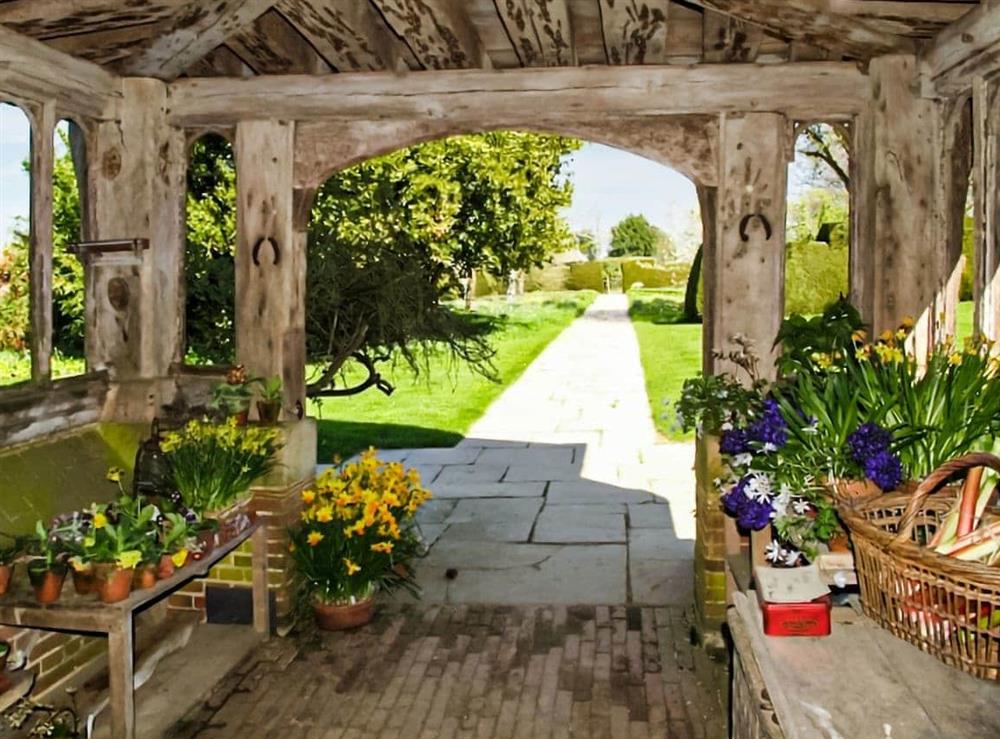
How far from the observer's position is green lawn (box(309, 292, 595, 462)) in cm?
1103

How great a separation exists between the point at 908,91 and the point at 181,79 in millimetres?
3683

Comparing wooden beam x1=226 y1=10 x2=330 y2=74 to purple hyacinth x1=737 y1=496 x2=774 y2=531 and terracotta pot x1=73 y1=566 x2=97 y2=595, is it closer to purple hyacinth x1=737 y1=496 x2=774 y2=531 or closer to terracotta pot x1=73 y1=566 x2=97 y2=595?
terracotta pot x1=73 y1=566 x2=97 y2=595

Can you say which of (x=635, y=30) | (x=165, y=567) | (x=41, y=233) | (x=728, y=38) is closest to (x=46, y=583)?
(x=165, y=567)

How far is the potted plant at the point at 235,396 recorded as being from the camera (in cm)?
507

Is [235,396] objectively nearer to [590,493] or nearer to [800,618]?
[800,618]

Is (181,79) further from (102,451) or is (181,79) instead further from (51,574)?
(51,574)

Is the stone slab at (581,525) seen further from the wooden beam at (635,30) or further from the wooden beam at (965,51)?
the wooden beam at (965,51)

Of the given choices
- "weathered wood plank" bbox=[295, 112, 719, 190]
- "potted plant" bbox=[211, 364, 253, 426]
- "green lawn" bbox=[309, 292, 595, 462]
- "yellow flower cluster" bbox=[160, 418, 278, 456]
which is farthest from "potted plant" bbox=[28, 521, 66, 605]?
"green lawn" bbox=[309, 292, 595, 462]

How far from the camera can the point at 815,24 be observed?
14.2 feet

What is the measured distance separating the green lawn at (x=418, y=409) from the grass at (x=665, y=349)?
7.23 feet

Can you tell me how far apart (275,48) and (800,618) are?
12.4 ft

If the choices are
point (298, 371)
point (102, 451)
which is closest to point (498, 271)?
point (298, 371)

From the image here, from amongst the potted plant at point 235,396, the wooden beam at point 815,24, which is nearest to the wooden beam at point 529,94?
the wooden beam at point 815,24

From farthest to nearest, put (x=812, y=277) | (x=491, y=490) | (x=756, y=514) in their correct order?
(x=812, y=277) < (x=491, y=490) < (x=756, y=514)
